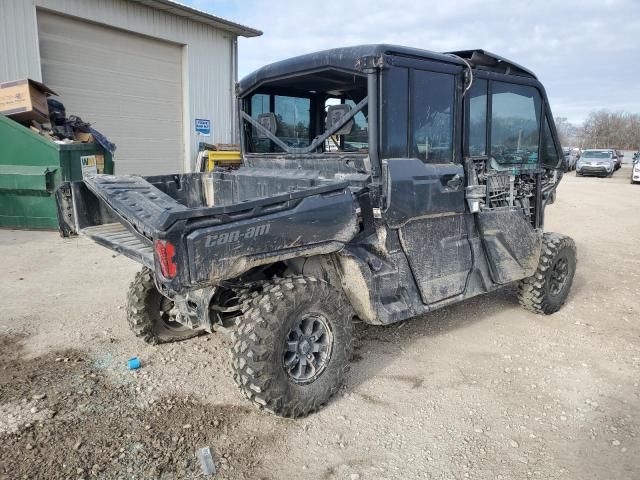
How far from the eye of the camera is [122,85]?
1156cm

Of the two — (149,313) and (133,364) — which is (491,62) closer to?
(149,313)

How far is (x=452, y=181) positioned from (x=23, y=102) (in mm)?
6906

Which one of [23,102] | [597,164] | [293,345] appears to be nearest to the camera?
[293,345]

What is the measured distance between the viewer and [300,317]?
3207 mm

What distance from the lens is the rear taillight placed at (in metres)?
2.60

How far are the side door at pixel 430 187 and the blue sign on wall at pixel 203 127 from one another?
1021 centimetres

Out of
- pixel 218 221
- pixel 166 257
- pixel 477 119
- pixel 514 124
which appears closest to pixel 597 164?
pixel 514 124

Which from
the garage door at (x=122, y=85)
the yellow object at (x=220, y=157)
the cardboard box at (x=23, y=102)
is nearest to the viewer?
the cardboard box at (x=23, y=102)

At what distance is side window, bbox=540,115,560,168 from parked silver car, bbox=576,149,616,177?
26.9m

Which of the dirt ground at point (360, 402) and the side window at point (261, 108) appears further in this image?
the side window at point (261, 108)

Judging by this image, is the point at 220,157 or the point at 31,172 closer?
the point at 31,172

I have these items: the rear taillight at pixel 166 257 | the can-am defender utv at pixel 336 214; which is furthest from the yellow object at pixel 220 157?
the rear taillight at pixel 166 257

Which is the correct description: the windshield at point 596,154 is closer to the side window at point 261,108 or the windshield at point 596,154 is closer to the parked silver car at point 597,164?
the parked silver car at point 597,164

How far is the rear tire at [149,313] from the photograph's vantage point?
4117mm
